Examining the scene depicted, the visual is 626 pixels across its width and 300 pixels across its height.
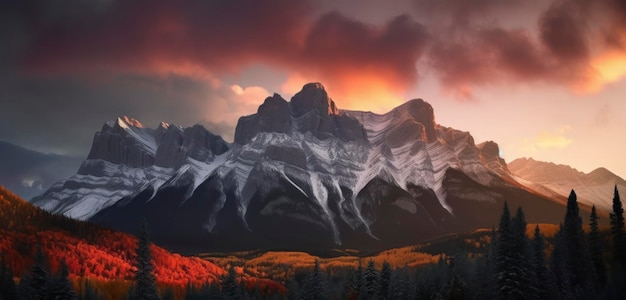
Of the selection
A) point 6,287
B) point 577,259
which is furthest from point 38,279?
point 577,259

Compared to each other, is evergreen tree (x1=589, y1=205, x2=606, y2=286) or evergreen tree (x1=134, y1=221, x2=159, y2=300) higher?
evergreen tree (x1=589, y1=205, x2=606, y2=286)

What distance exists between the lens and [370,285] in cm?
13912

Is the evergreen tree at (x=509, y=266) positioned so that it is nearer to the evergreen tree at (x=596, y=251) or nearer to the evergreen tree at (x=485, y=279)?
the evergreen tree at (x=485, y=279)

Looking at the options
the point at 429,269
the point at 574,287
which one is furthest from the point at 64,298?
the point at 429,269

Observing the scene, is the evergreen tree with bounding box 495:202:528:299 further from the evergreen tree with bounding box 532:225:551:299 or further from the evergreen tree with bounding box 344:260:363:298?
the evergreen tree with bounding box 344:260:363:298

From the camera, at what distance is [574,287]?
110 m

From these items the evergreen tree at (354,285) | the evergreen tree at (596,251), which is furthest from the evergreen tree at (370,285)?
the evergreen tree at (596,251)

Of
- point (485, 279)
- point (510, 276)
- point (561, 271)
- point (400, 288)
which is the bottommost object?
point (400, 288)

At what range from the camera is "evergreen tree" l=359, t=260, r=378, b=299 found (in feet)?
452

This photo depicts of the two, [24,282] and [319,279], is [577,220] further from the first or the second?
[24,282]

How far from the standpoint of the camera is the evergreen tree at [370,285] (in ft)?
452

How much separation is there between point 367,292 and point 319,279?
11.2 meters

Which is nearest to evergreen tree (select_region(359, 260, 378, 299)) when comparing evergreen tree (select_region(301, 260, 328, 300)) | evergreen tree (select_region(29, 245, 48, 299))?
evergreen tree (select_region(301, 260, 328, 300))

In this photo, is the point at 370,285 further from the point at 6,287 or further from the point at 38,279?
the point at 6,287
